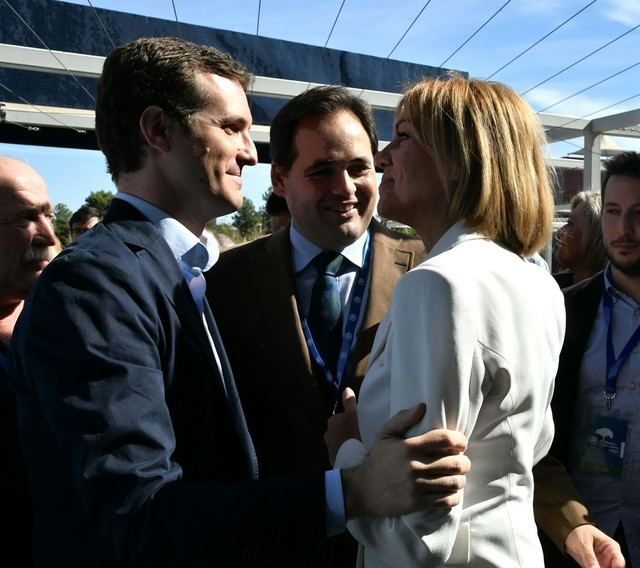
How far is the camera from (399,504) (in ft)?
3.36

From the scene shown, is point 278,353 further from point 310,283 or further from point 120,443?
point 120,443

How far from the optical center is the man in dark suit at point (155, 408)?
3.32ft

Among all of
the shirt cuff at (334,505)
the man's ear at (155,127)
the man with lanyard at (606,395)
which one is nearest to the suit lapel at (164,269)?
the man's ear at (155,127)

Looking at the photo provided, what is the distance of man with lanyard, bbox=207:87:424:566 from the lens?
180cm

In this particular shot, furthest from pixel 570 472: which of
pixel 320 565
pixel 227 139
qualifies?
pixel 227 139

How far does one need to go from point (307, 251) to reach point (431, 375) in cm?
114

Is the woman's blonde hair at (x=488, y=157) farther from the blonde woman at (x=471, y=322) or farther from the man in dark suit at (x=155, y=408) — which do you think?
the man in dark suit at (x=155, y=408)

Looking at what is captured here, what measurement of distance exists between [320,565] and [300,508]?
76 centimetres

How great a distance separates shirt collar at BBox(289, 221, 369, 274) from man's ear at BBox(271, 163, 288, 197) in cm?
23

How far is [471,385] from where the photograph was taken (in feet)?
3.51

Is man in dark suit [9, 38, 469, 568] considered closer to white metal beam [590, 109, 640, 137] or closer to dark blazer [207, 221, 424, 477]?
dark blazer [207, 221, 424, 477]

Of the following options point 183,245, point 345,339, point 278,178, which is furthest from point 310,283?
point 183,245

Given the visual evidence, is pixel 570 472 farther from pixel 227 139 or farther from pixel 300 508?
pixel 227 139

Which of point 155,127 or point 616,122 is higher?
point 616,122
